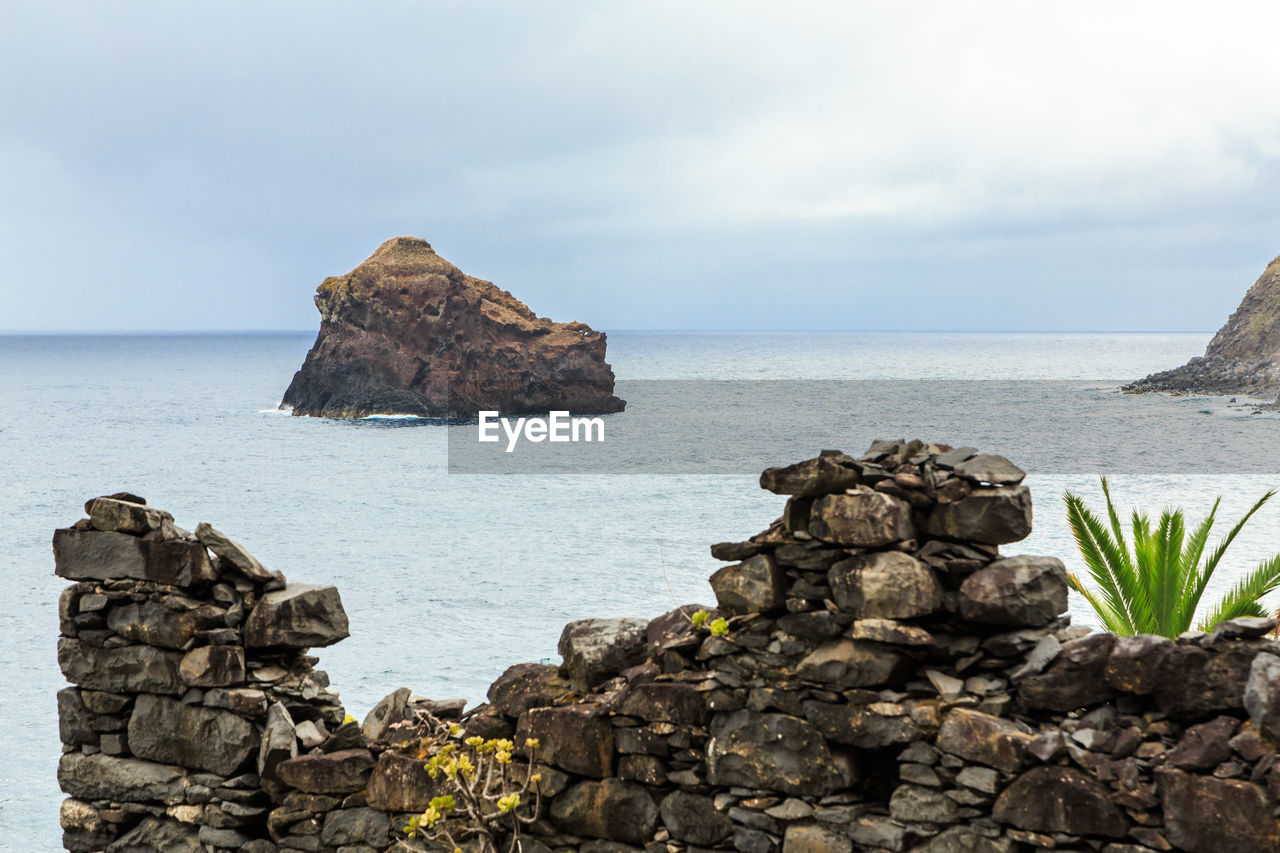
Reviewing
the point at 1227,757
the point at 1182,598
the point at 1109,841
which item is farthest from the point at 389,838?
the point at 1182,598

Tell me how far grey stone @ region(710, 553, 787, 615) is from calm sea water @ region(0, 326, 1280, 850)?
13.0m

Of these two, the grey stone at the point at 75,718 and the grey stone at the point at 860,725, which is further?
the grey stone at the point at 75,718

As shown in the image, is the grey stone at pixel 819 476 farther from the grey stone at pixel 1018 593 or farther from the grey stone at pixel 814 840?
the grey stone at pixel 814 840

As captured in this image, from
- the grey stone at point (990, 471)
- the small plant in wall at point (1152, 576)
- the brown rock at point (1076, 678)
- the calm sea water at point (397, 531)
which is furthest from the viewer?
the calm sea water at point (397, 531)

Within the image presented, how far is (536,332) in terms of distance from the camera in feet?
295

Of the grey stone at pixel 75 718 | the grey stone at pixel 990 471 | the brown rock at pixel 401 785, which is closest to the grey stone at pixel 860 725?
the grey stone at pixel 990 471

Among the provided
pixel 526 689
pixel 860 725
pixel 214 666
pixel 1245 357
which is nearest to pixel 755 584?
pixel 860 725

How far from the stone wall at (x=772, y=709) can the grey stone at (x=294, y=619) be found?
0.07ft

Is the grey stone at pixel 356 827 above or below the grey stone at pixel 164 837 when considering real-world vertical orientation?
above

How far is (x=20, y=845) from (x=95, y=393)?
5276 inches

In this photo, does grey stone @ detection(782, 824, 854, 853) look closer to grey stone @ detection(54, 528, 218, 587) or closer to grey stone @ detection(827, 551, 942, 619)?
grey stone @ detection(827, 551, 942, 619)

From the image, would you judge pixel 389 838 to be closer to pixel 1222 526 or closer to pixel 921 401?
pixel 1222 526

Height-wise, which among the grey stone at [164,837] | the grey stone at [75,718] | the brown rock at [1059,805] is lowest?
the grey stone at [164,837]

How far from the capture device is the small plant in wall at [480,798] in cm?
891
